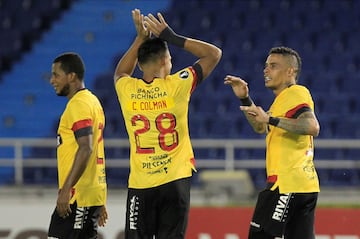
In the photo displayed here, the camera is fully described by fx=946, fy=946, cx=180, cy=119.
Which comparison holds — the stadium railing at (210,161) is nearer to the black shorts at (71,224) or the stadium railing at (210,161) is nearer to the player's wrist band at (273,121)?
the black shorts at (71,224)

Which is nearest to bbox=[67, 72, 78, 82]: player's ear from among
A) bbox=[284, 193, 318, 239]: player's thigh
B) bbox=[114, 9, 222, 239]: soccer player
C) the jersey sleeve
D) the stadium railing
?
the jersey sleeve

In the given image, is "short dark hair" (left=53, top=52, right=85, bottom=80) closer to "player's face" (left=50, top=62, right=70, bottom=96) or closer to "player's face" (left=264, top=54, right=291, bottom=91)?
"player's face" (left=50, top=62, right=70, bottom=96)

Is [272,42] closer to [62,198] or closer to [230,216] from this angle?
[230,216]

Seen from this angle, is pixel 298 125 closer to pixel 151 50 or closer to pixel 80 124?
pixel 151 50

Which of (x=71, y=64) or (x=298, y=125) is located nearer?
(x=298, y=125)

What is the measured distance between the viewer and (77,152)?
646 centimetres

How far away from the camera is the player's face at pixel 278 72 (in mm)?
6559

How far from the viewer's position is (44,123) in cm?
1491

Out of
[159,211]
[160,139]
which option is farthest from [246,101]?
[159,211]

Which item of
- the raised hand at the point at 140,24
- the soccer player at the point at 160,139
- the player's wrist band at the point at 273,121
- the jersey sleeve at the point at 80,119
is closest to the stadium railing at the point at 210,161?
the jersey sleeve at the point at 80,119

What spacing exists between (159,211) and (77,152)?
691 millimetres

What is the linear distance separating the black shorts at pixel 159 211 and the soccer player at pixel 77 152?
434mm

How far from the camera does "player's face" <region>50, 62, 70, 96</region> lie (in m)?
6.77

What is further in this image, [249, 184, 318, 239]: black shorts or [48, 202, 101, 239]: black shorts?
[48, 202, 101, 239]: black shorts
